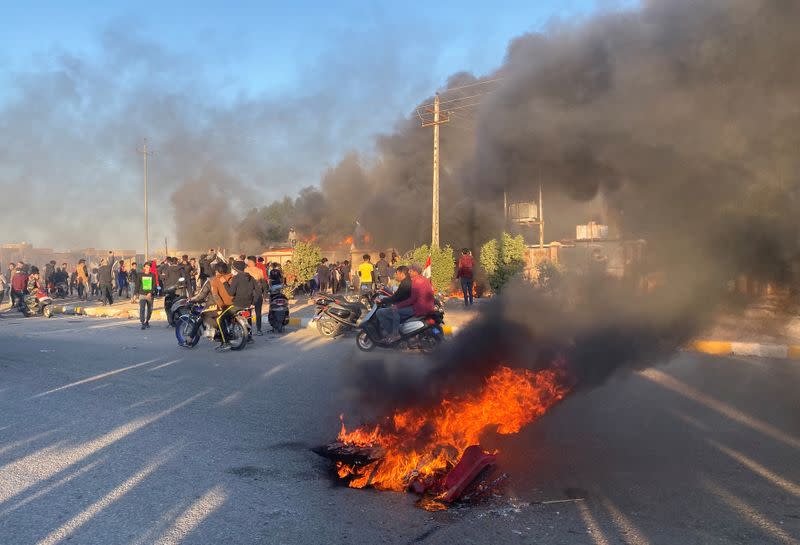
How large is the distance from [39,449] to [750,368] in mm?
8187

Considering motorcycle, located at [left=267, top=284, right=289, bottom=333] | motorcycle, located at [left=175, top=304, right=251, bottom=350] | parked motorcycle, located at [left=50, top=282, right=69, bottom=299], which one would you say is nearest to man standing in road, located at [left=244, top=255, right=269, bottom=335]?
motorcycle, located at [left=267, top=284, right=289, bottom=333]

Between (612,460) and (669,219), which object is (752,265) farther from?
(612,460)

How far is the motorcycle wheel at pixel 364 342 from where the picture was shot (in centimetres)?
1030

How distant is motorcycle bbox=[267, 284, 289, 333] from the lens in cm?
1277

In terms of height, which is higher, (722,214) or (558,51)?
(558,51)

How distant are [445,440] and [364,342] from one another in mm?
6408

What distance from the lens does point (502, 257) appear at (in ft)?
65.2

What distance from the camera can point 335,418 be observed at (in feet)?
18.4

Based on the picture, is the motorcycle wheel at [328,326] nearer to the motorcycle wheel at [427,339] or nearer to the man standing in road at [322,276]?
the motorcycle wheel at [427,339]

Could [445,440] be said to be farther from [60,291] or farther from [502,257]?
[60,291]

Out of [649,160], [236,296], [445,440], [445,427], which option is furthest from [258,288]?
[649,160]

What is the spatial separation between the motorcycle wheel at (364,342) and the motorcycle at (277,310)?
2.89m

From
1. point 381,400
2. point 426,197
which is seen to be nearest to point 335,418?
point 381,400

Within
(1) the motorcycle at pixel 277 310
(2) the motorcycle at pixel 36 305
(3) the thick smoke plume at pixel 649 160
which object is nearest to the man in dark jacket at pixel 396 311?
(1) the motorcycle at pixel 277 310
